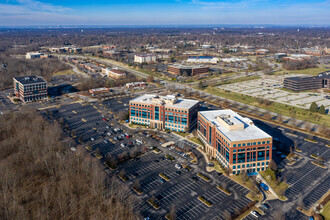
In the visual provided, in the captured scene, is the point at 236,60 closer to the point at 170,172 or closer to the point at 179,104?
the point at 179,104

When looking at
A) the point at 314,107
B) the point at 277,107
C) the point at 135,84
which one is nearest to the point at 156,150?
the point at 277,107

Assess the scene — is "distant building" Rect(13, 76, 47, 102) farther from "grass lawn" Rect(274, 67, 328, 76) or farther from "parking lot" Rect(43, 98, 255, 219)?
"grass lawn" Rect(274, 67, 328, 76)

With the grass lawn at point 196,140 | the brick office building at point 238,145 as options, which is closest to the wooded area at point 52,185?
the brick office building at point 238,145

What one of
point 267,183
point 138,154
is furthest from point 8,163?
point 267,183

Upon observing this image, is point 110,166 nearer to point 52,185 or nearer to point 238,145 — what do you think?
point 52,185

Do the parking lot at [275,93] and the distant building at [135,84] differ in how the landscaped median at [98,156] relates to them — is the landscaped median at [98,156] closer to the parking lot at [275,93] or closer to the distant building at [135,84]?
the distant building at [135,84]
